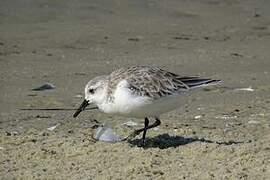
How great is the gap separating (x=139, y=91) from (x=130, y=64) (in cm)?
485

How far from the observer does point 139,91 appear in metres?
7.47

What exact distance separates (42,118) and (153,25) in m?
6.43

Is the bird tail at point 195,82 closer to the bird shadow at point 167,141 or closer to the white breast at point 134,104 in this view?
the white breast at point 134,104

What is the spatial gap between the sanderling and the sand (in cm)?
37

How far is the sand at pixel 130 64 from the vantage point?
6.95 m

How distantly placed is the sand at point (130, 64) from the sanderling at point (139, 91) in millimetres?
373

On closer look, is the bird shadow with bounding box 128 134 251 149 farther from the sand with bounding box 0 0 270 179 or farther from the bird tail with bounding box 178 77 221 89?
the bird tail with bounding box 178 77 221 89

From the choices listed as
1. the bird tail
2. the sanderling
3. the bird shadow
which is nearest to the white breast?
the sanderling

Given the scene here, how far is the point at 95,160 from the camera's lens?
709cm

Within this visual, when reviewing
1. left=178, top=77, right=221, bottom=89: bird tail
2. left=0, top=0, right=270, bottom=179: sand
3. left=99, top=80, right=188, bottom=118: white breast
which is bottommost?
left=0, top=0, right=270, bottom=179: sand

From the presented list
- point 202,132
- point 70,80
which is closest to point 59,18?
point 70,80

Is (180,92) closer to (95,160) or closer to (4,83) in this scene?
(95,160)

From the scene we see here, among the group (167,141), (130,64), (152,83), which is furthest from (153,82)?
(130,64)

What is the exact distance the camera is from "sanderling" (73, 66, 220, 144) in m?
7.46
